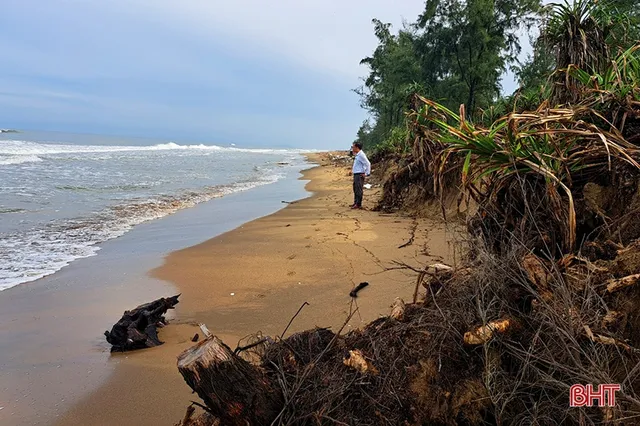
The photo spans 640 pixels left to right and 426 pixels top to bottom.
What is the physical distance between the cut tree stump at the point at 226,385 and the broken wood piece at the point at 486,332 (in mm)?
992

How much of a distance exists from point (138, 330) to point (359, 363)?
2.18m

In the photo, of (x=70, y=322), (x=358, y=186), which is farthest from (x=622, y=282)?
(x=358, y=186)

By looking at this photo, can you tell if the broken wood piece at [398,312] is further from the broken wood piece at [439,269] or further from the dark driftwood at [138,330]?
the dark driftwood at [138,330]

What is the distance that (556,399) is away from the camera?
1742 mm

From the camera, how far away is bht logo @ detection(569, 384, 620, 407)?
5.34 ft

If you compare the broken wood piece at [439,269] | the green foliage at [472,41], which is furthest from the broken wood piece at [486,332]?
the green foliage at [472,41]

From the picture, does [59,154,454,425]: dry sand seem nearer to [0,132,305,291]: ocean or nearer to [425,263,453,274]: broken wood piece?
[425,263,453,274]: broken wood piece

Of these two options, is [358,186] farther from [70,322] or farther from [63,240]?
[70,322]

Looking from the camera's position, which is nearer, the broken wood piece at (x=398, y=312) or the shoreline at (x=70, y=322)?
the broken wood piece at (x=398, y=312)

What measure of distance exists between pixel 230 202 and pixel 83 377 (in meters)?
9.34

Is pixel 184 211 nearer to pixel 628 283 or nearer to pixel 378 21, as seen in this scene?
pixel 628 283

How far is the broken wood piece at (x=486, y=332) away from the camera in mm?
1974

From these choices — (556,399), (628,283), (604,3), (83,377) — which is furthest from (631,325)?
(604,3)

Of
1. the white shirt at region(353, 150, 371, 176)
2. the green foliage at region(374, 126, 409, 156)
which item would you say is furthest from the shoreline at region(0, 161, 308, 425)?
the green foliage at region(374, 126, 409, 156)
